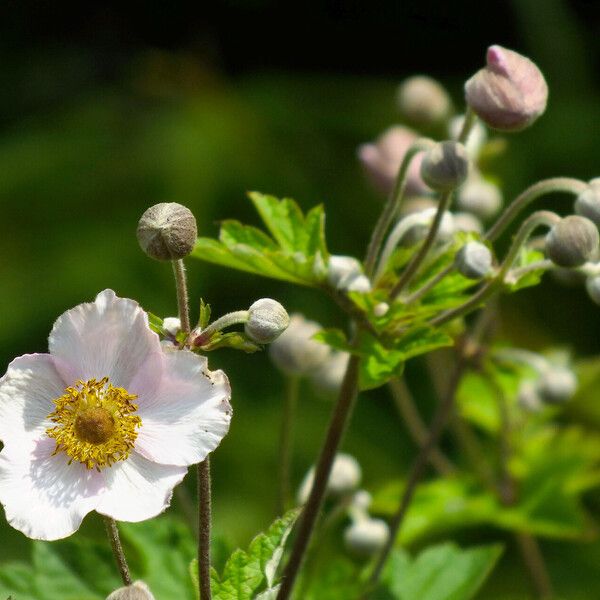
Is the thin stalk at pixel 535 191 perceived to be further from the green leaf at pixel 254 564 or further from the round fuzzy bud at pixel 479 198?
the round fuzzy bud at pixel 479 198

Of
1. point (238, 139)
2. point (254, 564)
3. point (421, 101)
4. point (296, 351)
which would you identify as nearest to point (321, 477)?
point (254, 564)

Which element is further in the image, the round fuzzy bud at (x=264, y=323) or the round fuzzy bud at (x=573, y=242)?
the round fuzzy bud at (x=573, y=242)

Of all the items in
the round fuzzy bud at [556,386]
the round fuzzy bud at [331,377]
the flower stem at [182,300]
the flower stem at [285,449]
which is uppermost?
the flower stem at [182,300]

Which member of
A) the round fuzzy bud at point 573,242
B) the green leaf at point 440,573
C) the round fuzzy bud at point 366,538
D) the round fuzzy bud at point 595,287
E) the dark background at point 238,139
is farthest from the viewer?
the dark background at point 238,139

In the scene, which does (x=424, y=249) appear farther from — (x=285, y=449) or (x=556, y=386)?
(x=556, y=386)

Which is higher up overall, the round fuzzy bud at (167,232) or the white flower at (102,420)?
the round fuzzy bud at (167,232)

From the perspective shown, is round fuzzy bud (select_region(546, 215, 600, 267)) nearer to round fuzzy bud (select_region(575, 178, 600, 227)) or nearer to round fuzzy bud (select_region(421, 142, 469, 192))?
round fuzzy bud (select_region(575, 178, 600, 227))

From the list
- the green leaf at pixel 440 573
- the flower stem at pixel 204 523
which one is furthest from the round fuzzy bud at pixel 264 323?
the green leaf at pixel 440 573

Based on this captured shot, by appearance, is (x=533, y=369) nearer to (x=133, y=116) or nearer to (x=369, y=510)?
(x=369, y=510)
